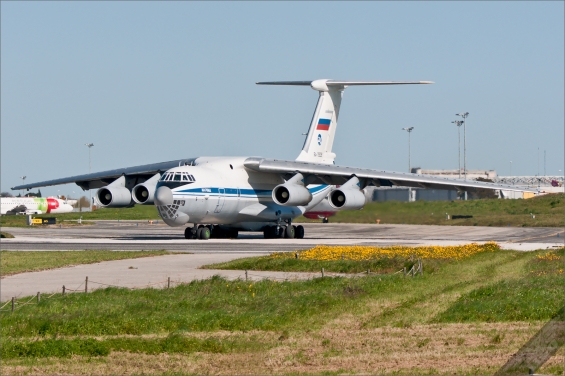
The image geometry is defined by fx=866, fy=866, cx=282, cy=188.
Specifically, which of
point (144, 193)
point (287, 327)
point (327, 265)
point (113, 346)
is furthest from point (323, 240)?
→ point (113, 346)

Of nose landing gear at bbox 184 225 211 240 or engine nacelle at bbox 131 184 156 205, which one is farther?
nose landing gear at bbox 184 225 211 240

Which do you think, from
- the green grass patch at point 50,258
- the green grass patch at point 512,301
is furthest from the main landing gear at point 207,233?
the green grass patch at point 512,301

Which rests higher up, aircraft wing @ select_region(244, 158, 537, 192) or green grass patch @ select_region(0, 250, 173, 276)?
aircraft wing @ select_region(244, 158, 537, 192)

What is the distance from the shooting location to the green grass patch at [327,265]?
25.5 metres

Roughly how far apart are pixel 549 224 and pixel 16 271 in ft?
131

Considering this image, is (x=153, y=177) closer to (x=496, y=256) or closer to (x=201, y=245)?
(x=201, y=245)

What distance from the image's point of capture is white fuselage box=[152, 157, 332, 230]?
131 ft

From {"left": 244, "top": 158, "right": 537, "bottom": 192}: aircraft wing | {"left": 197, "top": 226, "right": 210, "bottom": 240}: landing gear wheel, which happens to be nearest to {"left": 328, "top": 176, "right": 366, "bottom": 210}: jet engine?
{"left": 244, "top": 158, "right": 537, "bottom": 192}: aircraft wing

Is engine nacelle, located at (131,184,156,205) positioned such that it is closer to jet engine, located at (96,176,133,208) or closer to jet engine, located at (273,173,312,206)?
jet engine, located at (96,176,133,208)

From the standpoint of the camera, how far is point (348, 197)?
4038cm

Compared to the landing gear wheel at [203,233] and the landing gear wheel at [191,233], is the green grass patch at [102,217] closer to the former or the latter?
the landing gear wheel at [191,233]

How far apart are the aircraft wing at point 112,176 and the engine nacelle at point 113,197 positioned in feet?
6.79

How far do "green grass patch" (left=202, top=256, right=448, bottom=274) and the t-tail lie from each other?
63.9 feet

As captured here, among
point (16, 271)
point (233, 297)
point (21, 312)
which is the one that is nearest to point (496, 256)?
point (233, 297)
